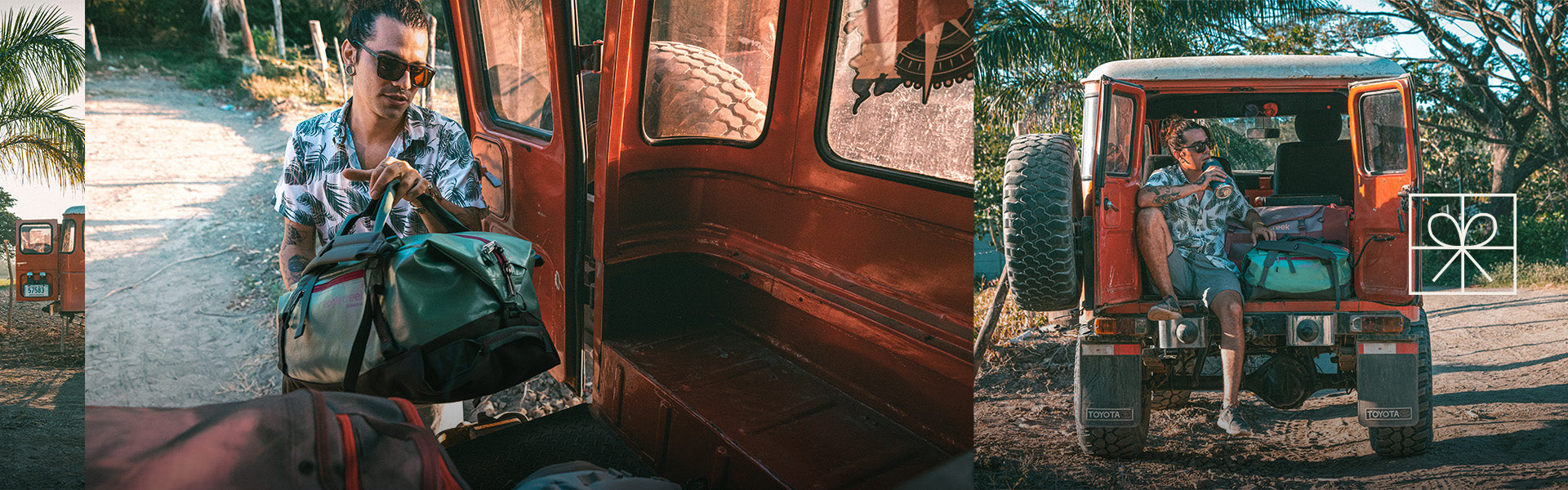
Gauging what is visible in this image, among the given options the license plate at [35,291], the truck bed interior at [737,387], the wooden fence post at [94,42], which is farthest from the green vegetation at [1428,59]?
the license plate at [35,291]

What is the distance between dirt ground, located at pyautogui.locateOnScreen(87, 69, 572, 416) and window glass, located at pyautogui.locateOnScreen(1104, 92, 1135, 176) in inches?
103

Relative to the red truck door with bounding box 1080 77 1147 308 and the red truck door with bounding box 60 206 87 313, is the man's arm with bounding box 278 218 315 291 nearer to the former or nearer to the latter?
the red truck door with bounding box 60 206 87 313

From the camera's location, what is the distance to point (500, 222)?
2.45 meters

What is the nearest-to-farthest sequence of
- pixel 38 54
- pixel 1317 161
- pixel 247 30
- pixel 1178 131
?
pixel 247 30, pixel 38 54, pixel 1178 131, pixel 1317 161

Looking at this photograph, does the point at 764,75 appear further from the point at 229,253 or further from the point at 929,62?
the point at 229,253

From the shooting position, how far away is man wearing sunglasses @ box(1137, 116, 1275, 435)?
3.06 metres

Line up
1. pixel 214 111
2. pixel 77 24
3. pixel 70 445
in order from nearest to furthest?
pixel 214 111 → pixel 77 24 → pixel 70 445

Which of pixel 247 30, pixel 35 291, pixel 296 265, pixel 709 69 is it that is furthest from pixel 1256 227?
pixel 35 291

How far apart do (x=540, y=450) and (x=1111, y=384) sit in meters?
2.12

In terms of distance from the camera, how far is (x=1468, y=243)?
3.22m

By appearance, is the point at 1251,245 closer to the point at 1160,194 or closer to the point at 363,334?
the point at 1160,194

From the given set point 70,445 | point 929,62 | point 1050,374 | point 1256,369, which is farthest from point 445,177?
point 1256,369

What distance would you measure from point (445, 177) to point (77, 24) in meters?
1.57

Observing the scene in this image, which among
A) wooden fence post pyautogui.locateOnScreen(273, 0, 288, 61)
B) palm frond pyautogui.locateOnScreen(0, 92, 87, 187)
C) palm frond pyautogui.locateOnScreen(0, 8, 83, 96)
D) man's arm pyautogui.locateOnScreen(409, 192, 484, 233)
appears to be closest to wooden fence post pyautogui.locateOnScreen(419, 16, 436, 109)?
man's arm pyautogui.locateOnScreen(409, 192, 484, 233)
